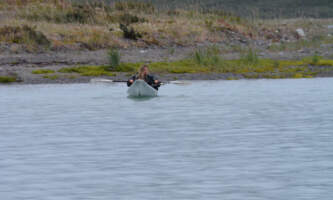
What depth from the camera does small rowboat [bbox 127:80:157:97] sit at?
28.9 metres

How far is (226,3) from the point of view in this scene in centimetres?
13400

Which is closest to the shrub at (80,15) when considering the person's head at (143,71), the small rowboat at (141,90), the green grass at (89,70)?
the green grass at (89,70)

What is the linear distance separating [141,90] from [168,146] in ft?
38.1

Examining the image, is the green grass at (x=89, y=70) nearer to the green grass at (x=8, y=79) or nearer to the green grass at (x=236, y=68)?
the green grass at (x=236, y=68)

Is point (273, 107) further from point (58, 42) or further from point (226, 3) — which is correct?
point (226, 3)

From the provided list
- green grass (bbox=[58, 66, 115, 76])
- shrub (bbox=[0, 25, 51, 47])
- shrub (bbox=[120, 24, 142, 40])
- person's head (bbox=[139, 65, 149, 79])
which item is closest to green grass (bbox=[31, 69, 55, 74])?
green grass (bbox=[58, 66, 115, 76])

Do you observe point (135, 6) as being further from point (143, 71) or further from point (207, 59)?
point (143, 71)

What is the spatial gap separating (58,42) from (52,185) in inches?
1252

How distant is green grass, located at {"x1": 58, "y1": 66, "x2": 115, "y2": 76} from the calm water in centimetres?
593

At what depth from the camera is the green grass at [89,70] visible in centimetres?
3788

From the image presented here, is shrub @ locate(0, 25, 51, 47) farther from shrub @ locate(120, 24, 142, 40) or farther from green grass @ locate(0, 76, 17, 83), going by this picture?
green grass @ locate(0, 76, 17, 83)

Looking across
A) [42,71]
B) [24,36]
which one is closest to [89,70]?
[42,71]

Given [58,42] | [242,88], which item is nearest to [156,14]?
[58,42]

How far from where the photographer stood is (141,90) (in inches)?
1149
